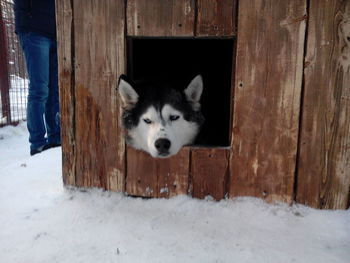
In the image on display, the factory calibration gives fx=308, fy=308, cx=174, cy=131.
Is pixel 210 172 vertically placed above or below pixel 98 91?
below

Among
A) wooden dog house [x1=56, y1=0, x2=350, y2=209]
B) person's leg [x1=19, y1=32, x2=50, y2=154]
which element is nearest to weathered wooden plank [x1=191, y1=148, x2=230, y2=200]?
wooden dog house [x1=56, y1=0, x2=350, y2=209]

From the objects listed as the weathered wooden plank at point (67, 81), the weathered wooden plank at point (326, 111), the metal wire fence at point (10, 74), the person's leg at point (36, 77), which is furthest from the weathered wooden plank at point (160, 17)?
the metal wire fence at point (10, 74)

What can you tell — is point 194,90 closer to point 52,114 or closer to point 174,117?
point 174,117

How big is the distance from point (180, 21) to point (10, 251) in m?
1.69

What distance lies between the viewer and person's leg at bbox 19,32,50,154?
3379 millimetres

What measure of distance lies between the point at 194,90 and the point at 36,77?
2.00 m

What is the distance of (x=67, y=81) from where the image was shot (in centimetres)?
221

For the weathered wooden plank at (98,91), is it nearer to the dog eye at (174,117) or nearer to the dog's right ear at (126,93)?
the dog's right ear at (126,93)

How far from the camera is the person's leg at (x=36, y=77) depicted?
11.1ft

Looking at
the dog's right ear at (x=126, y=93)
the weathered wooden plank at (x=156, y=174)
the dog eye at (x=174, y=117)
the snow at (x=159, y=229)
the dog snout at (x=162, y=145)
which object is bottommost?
the snow at (x=159, y=229)

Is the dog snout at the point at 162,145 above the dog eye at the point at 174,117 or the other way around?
the other way around

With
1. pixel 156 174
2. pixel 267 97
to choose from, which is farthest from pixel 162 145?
pixel 267 97

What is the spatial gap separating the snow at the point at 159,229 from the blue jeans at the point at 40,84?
1418 mm

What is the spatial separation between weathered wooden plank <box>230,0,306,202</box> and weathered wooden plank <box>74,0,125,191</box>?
830mm
